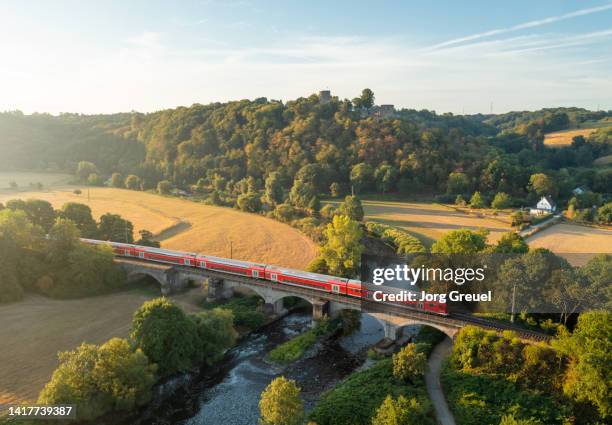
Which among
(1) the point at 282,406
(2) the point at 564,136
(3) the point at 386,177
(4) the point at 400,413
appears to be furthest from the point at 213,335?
(2) the point at 564,136

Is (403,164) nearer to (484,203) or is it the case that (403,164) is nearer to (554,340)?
(484,203)

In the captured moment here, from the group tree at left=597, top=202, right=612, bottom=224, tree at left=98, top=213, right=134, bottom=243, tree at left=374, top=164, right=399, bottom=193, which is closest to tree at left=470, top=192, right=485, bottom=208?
tree at left=374, top=164, right=399, bottom=193

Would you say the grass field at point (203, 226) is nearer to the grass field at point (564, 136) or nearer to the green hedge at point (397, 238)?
the green hedge at point (397, 238)

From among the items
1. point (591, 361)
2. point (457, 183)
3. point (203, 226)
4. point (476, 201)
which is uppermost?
point (457, 183)

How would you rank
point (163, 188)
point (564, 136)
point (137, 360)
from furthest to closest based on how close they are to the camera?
point (564, 136)
point (163, 188)
point (137, 360)

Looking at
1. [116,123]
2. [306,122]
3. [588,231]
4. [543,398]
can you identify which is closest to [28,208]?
[543,398]

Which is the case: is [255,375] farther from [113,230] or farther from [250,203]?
[250,203]

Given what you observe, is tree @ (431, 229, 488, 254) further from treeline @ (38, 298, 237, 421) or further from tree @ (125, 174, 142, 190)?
tree @ (125, 174, 142, 190)
